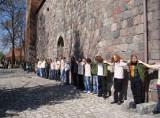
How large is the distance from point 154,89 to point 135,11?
2424 millimetres

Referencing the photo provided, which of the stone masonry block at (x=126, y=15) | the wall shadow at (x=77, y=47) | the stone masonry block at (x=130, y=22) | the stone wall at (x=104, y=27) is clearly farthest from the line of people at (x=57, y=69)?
the stone masonry block at (x=130, y=22)

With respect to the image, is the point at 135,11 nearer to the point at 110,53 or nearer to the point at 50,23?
the point at 110,53

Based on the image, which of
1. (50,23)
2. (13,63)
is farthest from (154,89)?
(13,63)

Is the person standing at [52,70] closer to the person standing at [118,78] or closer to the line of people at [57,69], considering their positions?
the line of people at [57,69]

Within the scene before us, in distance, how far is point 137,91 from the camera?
27.2 feet

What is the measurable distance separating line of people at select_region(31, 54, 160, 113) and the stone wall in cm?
40

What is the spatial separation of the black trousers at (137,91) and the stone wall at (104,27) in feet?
2.37

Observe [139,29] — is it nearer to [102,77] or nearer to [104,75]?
[104,75]

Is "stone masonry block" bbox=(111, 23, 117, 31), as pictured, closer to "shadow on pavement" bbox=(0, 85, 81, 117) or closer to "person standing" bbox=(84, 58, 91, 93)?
"person standing" bbox=(84, 58, 91, 93)

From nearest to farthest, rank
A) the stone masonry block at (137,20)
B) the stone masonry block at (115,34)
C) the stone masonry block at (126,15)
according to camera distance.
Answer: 1. the stone masonry block at (137,20)
2. the stone masonry block at (126,15)
3. the stone masonry block at (115,34)

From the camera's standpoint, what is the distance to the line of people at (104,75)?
8266mm

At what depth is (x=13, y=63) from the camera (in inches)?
1841

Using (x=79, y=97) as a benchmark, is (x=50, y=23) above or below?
above

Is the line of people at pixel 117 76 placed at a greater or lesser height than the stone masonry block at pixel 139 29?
lesser
